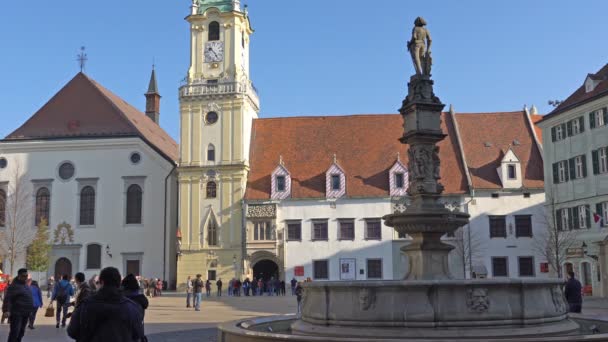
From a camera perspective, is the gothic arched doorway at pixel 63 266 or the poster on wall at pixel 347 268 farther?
the gothic arched doorway at pixel 63 266

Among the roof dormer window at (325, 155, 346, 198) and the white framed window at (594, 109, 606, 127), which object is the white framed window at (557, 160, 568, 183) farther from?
the roof dormer window at (325, 155, 346, 198)

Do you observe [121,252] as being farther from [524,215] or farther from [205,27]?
[524,215]

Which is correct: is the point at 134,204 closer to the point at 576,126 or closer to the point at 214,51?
the point at 214,51

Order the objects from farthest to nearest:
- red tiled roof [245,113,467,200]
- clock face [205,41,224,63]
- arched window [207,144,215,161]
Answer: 1. clock face [205,41,224,63]
2. arched window [207,144,215,161]
3. red tiled roof [245,113,467,200]

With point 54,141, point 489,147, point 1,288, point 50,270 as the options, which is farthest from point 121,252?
point 489,147

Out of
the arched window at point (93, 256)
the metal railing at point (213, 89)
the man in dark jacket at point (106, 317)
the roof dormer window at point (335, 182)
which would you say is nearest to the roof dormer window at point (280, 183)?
the roof dormer window at point (335, 182)

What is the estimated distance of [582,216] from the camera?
36969mm

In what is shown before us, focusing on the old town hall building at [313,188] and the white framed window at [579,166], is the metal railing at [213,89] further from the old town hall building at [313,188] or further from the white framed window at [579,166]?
the white framed window at [579,166]

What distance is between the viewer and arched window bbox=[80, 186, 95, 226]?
49.2 meters

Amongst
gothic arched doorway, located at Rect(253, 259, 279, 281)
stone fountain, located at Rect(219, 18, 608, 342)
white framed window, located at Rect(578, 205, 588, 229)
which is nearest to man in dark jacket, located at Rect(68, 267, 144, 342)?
stone fountain, located at Rect(219, 18, 608, 342)

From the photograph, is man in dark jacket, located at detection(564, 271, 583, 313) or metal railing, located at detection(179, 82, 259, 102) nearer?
man in dark jacket, located at detection(564, 271, 583, 313)

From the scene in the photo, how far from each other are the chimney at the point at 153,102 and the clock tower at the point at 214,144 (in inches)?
1081

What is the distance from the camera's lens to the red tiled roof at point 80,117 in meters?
50.6

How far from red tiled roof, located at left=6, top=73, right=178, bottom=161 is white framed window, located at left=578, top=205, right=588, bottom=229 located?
28771 mm
